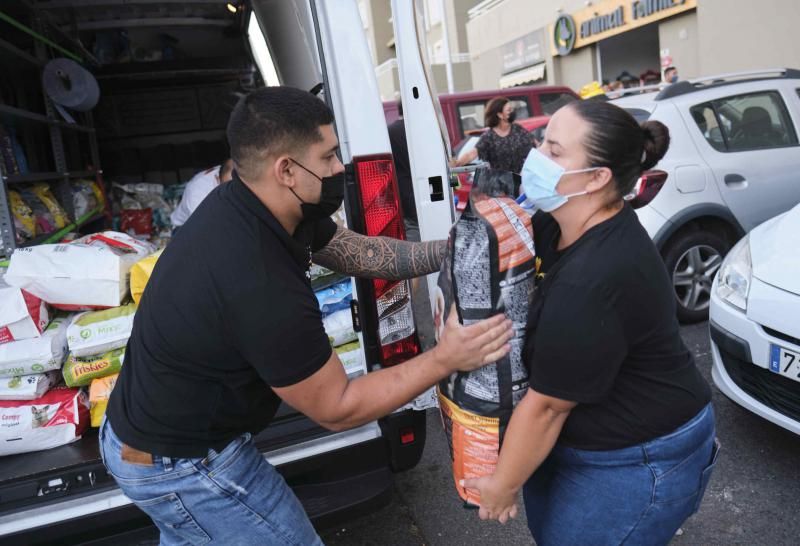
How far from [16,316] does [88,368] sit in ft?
1.17

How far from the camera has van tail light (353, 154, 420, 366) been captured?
90.7 inches

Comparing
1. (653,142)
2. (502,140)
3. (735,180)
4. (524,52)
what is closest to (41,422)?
(653,142)

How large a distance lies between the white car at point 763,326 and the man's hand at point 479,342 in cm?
186

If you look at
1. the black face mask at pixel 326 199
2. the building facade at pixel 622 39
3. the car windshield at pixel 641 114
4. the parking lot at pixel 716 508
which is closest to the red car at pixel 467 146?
the car windshield at pixel 641 114

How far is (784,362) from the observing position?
2688mm

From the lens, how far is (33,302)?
272 centimetres

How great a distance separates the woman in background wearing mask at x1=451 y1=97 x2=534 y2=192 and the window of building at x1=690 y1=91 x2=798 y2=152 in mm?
1692

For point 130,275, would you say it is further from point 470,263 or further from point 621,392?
point 621,392

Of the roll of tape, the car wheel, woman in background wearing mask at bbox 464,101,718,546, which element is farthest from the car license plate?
the roll of tape

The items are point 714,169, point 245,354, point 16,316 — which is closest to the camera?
point 245,354

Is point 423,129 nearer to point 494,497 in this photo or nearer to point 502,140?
point 494,497

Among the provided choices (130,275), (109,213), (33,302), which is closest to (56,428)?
(33,302)

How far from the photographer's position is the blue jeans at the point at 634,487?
5.01 ft

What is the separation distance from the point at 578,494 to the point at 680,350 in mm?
441
